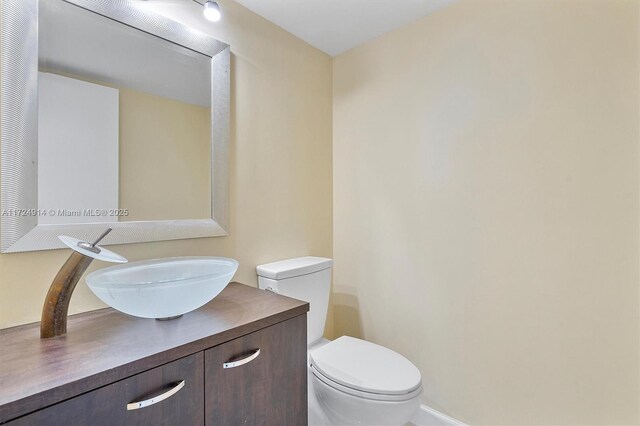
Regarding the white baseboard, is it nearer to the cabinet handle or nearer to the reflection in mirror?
the cabinet handle

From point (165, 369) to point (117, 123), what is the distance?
2.94ft

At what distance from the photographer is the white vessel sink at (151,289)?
31.6 inches

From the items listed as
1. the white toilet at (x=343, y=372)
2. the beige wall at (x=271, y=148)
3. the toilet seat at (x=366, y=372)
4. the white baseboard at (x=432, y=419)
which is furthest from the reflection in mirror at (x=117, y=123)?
the white baseboard at (x=432, y=419)

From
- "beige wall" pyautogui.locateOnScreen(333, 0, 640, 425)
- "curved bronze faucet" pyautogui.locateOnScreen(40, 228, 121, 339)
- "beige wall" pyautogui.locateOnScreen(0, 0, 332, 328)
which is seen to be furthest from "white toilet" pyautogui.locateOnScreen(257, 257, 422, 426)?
"curved bronze faucet" pyautogui.locateOnScreen(40, 228, 121, 339)

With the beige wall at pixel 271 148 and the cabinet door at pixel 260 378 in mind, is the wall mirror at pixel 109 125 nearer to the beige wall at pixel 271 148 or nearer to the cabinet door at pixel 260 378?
the beige wall at pixel 271 148

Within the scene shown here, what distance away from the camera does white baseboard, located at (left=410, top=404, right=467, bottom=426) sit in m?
1.52

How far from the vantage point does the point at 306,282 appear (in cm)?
157

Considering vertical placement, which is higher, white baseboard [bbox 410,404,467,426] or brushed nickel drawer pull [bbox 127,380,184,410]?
brushed nickel drawer pull [bbox 127,380,184,410]

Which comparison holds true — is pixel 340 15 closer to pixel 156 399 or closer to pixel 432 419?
pixel 156 399

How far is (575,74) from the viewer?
1200 millimetres

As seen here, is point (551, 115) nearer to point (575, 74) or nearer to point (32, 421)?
point (575, 74)

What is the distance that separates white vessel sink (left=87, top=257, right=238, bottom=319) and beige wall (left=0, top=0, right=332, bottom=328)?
11 centimetres

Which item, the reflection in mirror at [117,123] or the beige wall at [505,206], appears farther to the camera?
the beige wall at [505,206]

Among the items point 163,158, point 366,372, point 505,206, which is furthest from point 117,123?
point 505,206
